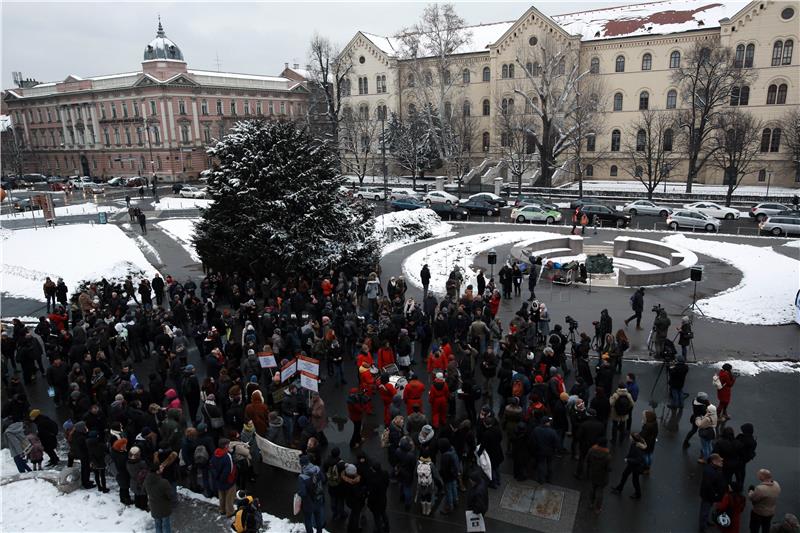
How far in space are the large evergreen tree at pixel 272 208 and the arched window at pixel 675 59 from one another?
45.9m


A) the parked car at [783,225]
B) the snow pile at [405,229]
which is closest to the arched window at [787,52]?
the parked car at [783,225]

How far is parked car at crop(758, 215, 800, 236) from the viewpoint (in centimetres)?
3112

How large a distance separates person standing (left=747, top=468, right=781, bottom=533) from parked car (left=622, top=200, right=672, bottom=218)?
34766 mm

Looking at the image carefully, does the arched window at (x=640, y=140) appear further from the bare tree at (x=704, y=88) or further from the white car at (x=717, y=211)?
the white car at (x=717, y=211)

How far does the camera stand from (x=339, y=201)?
21.8 m

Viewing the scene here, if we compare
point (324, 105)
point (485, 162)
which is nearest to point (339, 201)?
point (485, 162)

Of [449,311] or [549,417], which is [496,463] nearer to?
[549,417]

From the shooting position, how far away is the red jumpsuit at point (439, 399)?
10.5 m

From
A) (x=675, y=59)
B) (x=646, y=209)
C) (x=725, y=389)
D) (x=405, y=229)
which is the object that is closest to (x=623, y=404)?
(x=725, y=389)

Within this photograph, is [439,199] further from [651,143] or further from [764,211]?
Result: [764,211]

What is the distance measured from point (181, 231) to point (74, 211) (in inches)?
586

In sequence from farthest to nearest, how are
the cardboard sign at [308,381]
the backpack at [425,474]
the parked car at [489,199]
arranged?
the parked car at [489,199] → the cardboard sign at [308,381] → the backpack at [425,474]

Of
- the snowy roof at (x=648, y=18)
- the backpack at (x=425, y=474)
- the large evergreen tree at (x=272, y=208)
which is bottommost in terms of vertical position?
the backpack at (x=425, y=474)

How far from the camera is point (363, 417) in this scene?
11.8 metres
